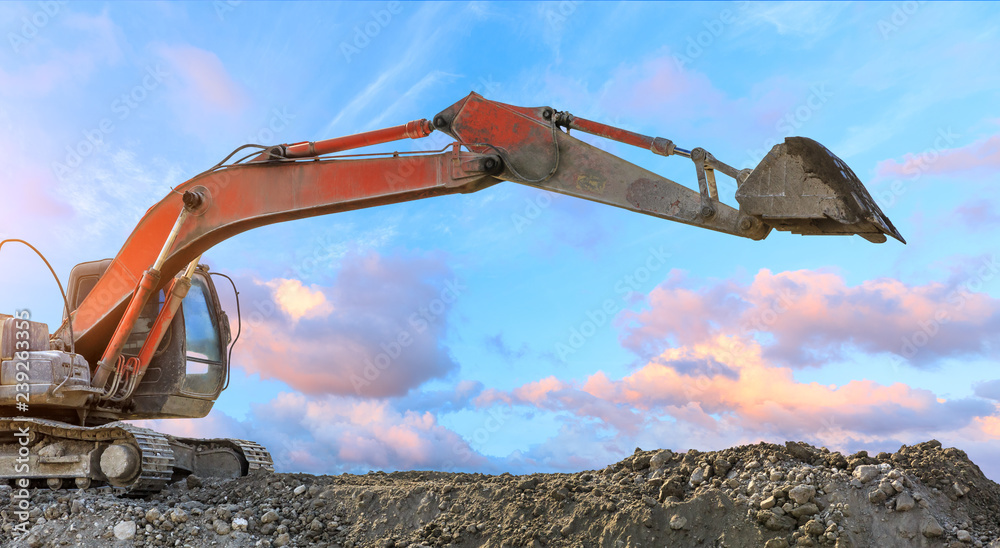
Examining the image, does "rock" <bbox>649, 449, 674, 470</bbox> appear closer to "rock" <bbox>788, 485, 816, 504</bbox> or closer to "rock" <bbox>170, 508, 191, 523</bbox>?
"rock" <bbox>788, 485, 816, 504</bbox>

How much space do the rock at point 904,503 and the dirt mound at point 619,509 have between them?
0.4 inches

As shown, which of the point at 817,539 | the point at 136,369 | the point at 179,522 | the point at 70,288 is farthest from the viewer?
the point at 70,288

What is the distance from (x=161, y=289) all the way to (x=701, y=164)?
6.04m

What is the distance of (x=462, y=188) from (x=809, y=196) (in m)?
2.96

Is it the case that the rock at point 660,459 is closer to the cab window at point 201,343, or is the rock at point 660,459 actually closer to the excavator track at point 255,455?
Result: the excavator track at point 255,455

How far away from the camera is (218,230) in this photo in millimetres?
8094

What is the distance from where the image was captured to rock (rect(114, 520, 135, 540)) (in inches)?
272

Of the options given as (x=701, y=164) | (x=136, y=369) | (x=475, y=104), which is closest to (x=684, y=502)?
(x=701, y=164)

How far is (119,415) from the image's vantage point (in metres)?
8.70

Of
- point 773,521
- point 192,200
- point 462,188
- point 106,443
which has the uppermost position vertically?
point 192,200

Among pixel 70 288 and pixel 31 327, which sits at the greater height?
pixel 70 288

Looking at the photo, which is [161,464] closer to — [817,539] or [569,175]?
[569,175]

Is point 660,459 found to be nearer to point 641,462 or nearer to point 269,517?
point 641,462

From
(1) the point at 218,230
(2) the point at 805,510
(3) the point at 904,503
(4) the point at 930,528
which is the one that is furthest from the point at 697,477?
(1) the point at 218,230
